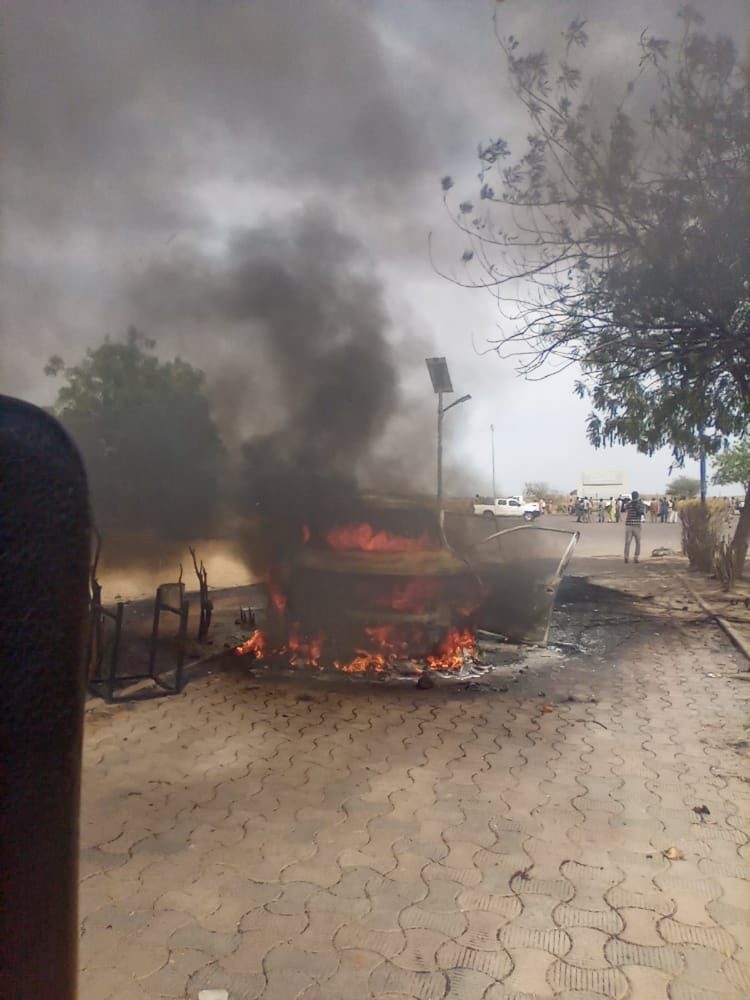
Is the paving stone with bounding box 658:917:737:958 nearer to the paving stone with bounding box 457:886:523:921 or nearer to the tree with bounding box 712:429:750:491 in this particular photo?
the paving stone with bounding box 457:886:523:921

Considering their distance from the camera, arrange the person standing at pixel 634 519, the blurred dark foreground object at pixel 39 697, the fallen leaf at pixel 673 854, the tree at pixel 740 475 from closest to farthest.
→ the blurred dark foreground object at pixel 39 697 < the fallen leaf at pixel 673 854 < the tree at pixel 740 475 < the person standing at pixel 634 519

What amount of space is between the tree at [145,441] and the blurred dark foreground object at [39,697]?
21.3 feet

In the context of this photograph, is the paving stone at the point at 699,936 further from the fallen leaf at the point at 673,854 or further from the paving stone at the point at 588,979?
the fallen leaf at the point at 673,854

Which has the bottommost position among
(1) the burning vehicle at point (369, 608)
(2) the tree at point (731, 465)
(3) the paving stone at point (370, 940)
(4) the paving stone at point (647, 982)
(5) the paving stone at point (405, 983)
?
(4) the paving stone at point (647, 982)

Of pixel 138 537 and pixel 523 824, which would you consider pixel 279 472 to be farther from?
pixel 523 824

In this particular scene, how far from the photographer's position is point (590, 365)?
20.2 feet

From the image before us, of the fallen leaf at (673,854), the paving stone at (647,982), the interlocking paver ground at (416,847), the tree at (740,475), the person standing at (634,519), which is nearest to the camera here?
the paving stone at (647,982)

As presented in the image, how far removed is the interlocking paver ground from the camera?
83.9 inches

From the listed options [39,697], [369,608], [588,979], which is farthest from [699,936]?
[369,608]

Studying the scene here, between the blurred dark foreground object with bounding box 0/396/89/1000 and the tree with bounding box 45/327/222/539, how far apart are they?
6485mm

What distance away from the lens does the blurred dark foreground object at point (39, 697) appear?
1.75 feet

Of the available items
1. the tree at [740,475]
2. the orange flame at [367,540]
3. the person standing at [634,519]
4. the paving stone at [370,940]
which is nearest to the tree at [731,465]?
the tree at [740,475]

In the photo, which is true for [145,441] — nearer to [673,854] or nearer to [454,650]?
[454,650]

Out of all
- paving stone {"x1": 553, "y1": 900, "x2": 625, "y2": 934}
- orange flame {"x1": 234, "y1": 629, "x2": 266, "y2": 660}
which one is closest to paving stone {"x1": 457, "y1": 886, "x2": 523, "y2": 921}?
paving stone {"x1": 553, "y1": 900, "x2": 625, "y2": 934}
